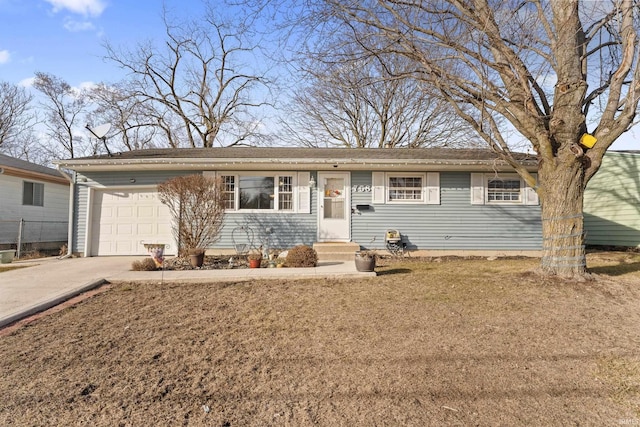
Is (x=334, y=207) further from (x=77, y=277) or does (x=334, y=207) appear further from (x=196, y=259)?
(x=77, y=277)

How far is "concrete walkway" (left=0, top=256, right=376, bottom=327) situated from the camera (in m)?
4.73

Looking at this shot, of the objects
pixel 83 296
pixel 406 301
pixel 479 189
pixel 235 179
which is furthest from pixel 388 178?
pixel 83 296

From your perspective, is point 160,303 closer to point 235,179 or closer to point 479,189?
point 235,179

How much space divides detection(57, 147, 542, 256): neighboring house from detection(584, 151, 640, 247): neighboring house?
Result: 334 centimetres

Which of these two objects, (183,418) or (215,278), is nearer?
(183,418)

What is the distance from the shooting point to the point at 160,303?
4.82m

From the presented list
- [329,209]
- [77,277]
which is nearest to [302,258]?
[329,209]

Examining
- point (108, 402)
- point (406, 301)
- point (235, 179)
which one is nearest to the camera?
point (108, 402)

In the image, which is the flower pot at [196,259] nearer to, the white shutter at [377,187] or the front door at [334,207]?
the front door at [334,207]

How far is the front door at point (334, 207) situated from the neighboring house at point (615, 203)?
749 centimetres

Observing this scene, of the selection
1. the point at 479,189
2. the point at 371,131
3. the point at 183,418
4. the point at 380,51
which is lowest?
the point at 183,418

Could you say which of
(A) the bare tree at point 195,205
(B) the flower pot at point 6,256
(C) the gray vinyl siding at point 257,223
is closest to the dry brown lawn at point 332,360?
(A) the bare tree at point 195,205

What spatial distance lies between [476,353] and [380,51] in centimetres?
586

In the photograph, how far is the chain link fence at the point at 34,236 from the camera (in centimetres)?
1119
